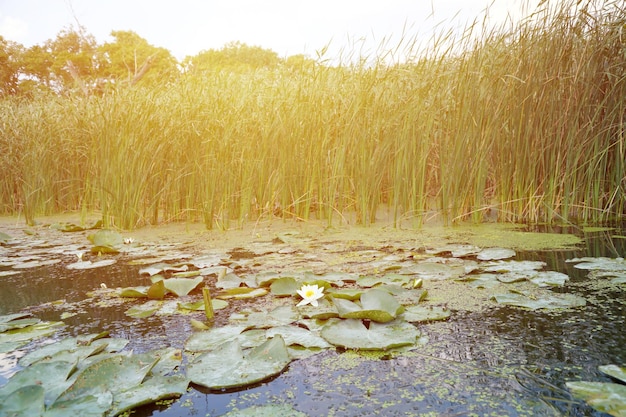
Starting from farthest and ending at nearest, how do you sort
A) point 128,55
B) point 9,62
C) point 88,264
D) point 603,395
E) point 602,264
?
point 128,55 → point 9,62 → point 88,264 → point 602,264 → point 603,395

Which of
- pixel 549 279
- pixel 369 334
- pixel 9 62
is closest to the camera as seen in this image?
pixel 369 334

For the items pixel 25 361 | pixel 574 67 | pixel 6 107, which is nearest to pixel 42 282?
pixel 25 361

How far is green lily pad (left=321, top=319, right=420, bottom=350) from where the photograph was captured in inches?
40.4

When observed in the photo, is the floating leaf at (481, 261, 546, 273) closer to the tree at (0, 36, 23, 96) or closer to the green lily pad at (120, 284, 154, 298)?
the green lily pad at (120, 284, 154, 298)

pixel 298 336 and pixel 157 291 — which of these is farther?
pixel 157 291

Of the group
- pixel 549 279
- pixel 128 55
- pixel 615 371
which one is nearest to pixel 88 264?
pixel 549 279

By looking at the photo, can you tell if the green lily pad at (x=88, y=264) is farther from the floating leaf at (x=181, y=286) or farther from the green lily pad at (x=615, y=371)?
the green lily pad at (x=615, y=371)

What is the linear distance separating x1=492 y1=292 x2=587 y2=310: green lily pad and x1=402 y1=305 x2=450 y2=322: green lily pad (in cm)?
18

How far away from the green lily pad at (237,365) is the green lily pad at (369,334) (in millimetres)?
143

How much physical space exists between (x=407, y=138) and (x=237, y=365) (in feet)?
6.56

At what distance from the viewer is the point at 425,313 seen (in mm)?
1229

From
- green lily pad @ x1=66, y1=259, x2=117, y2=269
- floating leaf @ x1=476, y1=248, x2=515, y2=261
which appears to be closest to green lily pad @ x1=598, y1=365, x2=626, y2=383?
floating leaf @ x1=476, y1=248, x2=515, y2=261

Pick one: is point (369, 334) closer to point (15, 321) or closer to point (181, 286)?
point (181, 286)

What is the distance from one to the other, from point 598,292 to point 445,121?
1.66 m
